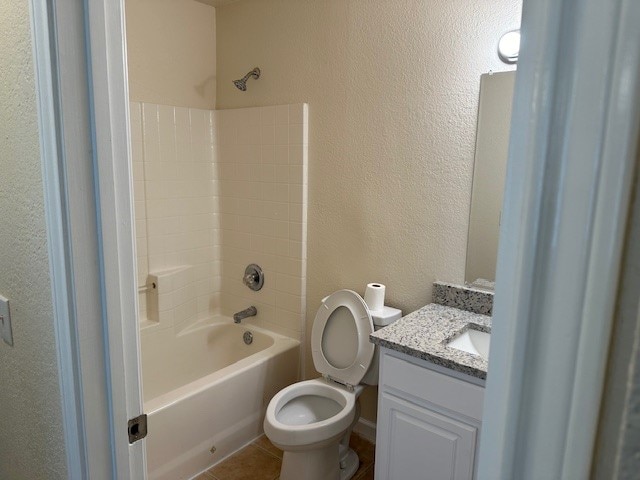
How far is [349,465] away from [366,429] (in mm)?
299

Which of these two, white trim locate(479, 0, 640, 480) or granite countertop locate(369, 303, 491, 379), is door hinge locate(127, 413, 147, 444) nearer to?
white trim locate(479, 0, 640, 480)

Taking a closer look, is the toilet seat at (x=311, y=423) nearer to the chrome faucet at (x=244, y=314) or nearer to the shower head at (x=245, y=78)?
the chrome faucet at (x=244, y=314)

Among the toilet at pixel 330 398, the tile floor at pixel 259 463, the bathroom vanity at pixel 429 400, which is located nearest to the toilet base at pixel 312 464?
the toilet at pixel 330 398

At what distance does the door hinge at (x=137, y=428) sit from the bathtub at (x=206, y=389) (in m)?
1.14

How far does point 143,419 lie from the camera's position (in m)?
0.95

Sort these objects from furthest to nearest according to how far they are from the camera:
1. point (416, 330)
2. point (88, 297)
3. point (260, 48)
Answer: point (260, 48) < point (416, 330) < point (88, 297)

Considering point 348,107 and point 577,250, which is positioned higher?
point 348,107

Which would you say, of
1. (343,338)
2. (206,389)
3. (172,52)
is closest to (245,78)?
(172,52)

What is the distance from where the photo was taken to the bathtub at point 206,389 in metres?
2.08

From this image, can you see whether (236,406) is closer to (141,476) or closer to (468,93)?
(141,476)

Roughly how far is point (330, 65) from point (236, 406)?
6.16 feet

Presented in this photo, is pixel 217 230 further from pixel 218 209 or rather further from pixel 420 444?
pixel 420 444

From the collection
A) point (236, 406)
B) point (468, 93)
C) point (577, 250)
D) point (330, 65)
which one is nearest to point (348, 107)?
point (330, 65)

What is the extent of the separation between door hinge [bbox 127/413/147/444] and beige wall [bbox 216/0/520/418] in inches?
60.5
